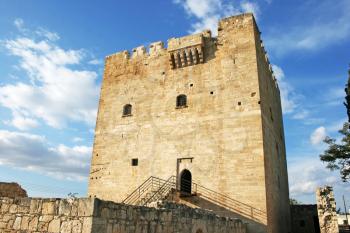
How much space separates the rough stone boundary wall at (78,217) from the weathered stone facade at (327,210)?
9.84 meters

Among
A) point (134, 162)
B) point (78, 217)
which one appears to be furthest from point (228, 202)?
point (78, 217)

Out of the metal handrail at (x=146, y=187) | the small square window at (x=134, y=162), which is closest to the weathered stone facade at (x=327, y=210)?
the metal handrail at (x=146, y=187)

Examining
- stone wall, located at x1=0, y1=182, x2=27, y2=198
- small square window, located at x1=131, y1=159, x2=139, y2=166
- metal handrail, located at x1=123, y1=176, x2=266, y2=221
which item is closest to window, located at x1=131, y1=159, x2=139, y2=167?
small square window, located at x1=131, y1=159, x2=139, y2=166

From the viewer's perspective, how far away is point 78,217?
5.16 m

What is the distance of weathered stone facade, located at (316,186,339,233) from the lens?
45.3 ft

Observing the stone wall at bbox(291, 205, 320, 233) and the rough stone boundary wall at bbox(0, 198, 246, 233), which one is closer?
the rough stone boundary wall at bbox(0, 198, 246, 233)

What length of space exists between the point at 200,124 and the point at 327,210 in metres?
6.87

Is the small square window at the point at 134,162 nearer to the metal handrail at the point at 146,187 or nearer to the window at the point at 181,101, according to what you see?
the metal handrail at the point at 146,187

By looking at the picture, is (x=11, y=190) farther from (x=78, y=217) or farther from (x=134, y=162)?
(x=78, y=217)

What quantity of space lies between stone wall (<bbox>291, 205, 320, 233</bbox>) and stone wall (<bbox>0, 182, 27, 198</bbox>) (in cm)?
1513

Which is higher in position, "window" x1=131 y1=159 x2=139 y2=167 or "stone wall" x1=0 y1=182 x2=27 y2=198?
"window" x1=131 y1=159 x2=139 y2=167

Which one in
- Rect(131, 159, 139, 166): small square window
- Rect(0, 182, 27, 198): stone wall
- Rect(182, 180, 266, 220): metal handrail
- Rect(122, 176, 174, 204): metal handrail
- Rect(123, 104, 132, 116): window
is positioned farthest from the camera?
Rect(123, 104, 132, 116): window

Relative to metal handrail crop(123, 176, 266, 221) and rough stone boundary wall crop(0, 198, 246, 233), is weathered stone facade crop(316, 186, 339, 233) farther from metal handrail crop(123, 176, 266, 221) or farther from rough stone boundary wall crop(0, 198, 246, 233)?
rough stone boundary wall crop(0, 198, 246, 233)

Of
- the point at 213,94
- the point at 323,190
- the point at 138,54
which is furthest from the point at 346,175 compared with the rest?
the point at 138,54
